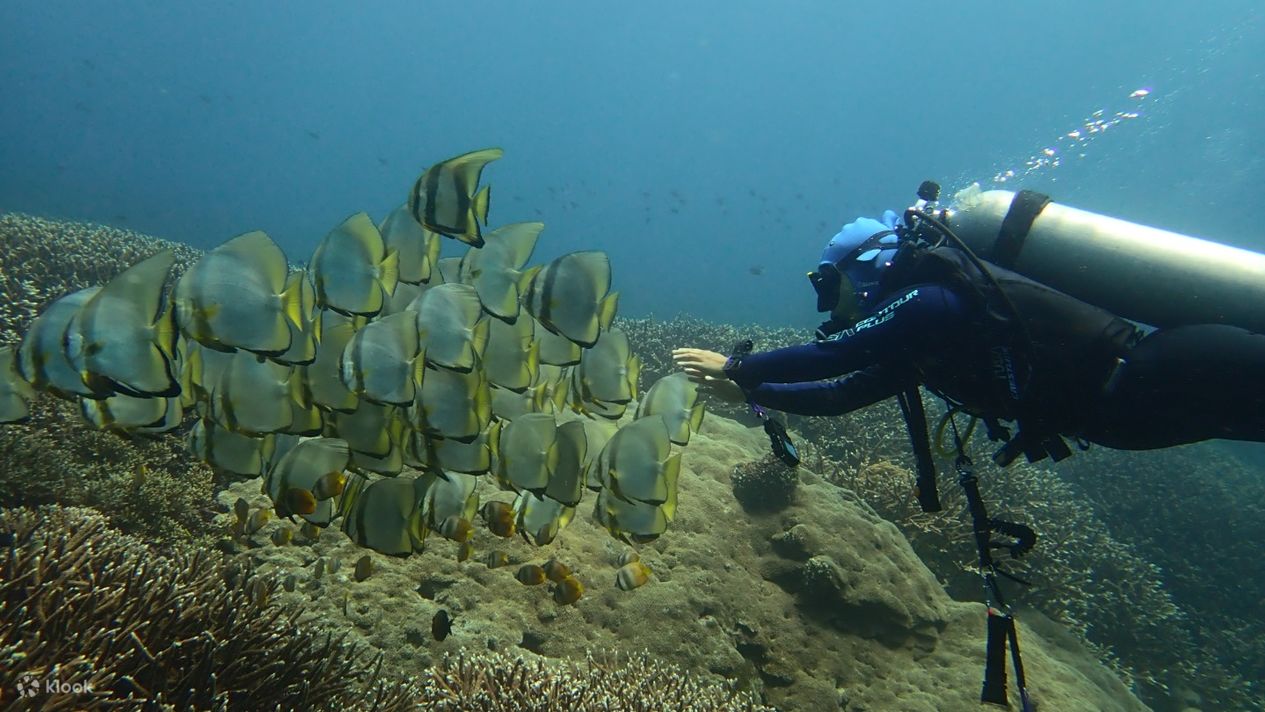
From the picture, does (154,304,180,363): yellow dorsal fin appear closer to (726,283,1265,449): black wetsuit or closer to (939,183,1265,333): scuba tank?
(726,283,1265,449): black wetsuit

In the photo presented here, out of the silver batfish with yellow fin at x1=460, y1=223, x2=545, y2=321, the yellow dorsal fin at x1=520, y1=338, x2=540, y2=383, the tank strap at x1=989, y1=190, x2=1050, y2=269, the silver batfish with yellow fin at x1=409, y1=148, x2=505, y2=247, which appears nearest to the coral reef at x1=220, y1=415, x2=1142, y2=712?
the yellow dorsal fin at x1=520, y1=338, x2=540, y2=383

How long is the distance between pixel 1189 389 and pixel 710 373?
109 inches

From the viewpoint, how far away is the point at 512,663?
3768mm

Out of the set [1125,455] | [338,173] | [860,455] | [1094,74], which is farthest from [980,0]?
[338,173]

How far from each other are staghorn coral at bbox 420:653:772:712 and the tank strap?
3.53 m

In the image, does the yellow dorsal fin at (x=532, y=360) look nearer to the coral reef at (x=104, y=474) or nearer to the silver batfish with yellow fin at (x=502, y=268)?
the silver batfish with yellow fin at (x=502, y=268)

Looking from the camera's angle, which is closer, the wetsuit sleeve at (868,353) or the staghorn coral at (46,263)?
the wetsuit sleeve at (868,353)

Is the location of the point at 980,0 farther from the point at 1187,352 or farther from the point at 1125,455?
the point at 1187,352

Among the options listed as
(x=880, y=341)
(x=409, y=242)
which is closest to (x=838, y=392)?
(x=880, y=341)

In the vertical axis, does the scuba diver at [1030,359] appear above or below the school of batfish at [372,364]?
above

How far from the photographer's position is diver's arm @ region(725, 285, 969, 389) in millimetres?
3527

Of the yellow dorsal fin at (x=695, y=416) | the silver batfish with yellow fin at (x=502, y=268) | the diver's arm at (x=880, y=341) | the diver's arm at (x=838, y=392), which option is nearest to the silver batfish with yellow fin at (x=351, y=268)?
the silver batfish with yellow fin at (x=502, y=268)

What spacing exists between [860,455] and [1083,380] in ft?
18.9

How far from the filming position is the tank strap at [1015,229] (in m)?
4.03
